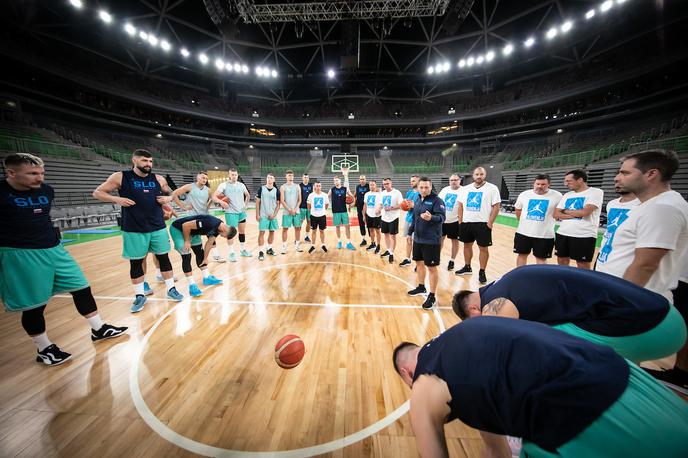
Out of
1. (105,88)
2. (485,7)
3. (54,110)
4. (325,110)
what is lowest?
(54,110)

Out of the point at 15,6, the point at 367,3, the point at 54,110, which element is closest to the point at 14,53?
the point at 15,6

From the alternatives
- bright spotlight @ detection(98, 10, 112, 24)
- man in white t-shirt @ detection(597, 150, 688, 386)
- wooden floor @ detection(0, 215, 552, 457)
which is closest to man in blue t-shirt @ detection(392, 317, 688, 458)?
wooden floor @ detection(0, 215, 552, 457)

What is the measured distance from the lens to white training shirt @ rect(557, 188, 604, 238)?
13.0 feet

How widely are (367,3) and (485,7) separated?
1045cm

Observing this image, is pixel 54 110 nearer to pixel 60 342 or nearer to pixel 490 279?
pixel 60 342

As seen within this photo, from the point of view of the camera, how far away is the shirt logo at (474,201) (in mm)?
5246

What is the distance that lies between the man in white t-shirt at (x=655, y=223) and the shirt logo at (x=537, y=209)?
206 cm

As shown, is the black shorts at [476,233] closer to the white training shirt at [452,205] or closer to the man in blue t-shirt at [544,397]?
the white training shirt at [452,205]

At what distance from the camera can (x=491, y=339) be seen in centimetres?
100

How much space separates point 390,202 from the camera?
6.54m

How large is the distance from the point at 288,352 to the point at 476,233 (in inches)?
189

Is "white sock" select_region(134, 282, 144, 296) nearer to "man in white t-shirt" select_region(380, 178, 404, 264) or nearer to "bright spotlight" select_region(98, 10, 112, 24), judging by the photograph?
"man in white t-shirt" select_region(380, 178, 404, 264)

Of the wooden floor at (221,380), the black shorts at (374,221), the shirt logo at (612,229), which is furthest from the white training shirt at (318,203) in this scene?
the shirt logo at (612,229)

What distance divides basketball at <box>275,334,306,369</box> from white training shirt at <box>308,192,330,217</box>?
5.37 m
